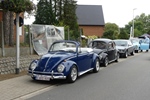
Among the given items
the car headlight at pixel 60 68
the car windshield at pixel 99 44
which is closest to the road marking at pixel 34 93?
the car headlight at pixel 60 68

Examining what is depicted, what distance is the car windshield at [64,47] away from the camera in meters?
10.0

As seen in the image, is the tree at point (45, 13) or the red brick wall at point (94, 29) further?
the red brick wall at point (94, 29)

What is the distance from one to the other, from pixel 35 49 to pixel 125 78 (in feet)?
25.9

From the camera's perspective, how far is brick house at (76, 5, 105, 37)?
62281 millimetres

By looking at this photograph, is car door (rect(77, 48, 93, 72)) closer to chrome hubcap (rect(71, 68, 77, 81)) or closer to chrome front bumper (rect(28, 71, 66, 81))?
chrome hubcap (rect(71, 68, 77, 81))

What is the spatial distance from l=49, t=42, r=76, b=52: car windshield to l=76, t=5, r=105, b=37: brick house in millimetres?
51861

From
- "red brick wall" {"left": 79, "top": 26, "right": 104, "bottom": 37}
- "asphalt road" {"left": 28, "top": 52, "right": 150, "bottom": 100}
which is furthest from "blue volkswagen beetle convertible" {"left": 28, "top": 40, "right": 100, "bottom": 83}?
"red brick wall" {"left": 79, "top": 26, "right": 104, "bottom": 37}

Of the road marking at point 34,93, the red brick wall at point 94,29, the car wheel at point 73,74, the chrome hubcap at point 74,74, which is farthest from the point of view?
the red brick wall at point 94,29

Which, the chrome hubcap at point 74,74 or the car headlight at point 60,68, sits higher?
the car headlight at point 60,68

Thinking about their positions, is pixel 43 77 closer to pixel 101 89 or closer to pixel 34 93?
pixel 34 93

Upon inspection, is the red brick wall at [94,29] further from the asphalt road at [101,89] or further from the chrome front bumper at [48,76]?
the chrome front bumper at [48,76]

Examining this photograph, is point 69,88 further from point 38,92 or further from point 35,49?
point 35,49

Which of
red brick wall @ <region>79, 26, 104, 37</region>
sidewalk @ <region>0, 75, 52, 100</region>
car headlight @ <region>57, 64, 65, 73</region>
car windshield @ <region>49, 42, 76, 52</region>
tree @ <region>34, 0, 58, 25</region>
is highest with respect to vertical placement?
tree @ <region>34, 0, 58, 25</region>

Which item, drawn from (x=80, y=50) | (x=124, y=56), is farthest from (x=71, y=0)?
(x=80, y=50)
